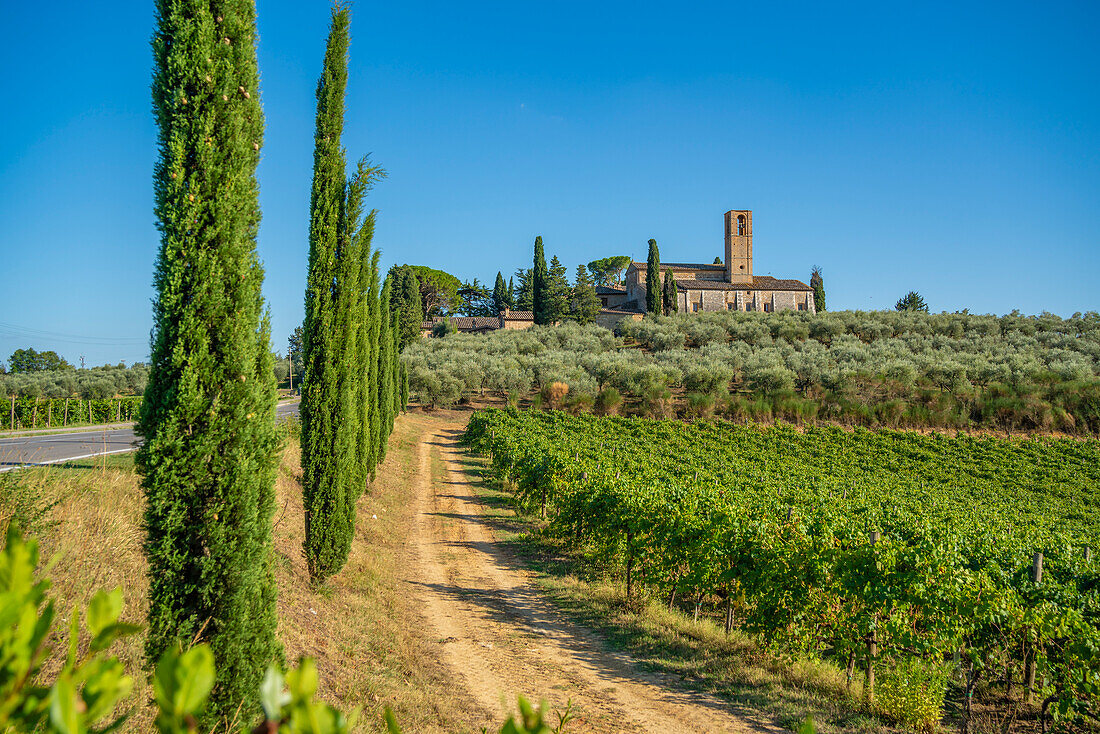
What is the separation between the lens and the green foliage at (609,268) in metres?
99.3

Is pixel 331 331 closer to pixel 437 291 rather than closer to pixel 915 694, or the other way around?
pixel 915 694

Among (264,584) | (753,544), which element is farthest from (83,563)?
(753,544)

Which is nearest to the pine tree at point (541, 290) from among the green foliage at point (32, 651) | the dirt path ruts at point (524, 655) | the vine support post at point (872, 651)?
the dirt path ruts at point (524, 655)

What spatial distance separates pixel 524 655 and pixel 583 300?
56.3m

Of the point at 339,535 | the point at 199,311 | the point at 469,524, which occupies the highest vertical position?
the point at 199,311

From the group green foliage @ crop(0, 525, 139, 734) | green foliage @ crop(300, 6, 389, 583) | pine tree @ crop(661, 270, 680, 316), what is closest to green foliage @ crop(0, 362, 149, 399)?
green foliage @ crop(300, 6, 389, 583)

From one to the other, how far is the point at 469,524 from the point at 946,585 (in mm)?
10444

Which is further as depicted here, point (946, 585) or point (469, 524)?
point (469, 524)

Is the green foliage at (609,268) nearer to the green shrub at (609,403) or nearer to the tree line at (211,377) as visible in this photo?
the green shrub at (609,403)

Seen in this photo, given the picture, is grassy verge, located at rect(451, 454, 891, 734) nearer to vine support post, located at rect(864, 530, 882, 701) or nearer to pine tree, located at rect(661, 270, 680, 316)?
vine support post, located at rect(864, 530, 882, 701)

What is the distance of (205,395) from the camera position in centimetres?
433

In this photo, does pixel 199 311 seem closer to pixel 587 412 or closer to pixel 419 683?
pixel 419 683

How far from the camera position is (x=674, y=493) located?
10.6 m

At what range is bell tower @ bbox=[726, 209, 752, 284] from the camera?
72.1 metres
